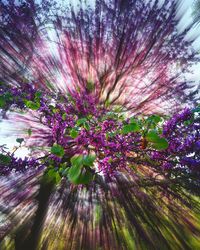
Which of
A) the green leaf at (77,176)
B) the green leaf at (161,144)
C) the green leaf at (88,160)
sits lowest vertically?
the green leaf at (77,176)

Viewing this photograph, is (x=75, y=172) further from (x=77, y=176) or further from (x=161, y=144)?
(x=161, y=144)

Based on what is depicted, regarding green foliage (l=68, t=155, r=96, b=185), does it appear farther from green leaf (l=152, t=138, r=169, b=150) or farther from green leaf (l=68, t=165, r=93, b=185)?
green leaf (l=152, t=138, r=169, b=150)

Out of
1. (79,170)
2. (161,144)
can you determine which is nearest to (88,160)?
(79,170)

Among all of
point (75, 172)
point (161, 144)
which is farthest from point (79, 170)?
point (161, 144)

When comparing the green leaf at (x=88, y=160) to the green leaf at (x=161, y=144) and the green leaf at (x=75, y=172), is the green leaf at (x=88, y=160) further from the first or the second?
the green leaf at (x=161, y=144)

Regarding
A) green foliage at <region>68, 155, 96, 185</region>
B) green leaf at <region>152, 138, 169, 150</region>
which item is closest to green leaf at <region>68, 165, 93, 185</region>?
green foliage at <region>68, 155, 96, 185</region>

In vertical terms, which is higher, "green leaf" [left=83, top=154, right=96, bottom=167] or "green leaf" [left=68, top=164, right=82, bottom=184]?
"green leaf" [left=83, top=154, right=96, bottom=167]

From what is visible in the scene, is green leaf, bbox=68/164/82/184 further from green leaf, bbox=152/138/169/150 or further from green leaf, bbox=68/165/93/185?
green leaf, bbox=152/138/169/150

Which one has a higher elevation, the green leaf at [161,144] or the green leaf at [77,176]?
the green leaf at [161,144]

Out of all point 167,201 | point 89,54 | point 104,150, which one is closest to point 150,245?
point 167,201

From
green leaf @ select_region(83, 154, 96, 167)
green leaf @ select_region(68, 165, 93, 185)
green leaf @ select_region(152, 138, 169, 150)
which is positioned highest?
green leaf @ select_region(152, 138, 169, 150)

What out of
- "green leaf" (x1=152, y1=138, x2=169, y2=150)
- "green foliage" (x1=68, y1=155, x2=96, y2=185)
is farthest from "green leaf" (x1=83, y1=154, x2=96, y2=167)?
"green leaf" (x1=152, y1=138, x2=169, y2=150)

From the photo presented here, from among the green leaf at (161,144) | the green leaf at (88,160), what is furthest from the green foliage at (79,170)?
the green leaf at (161,144)

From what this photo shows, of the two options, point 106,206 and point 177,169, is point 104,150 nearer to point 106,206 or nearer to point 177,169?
point 177,169
